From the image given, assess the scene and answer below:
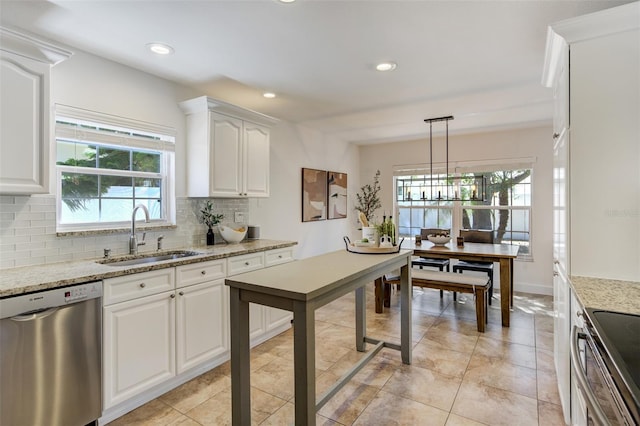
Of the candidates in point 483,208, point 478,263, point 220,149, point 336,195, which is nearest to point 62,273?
point 220,149

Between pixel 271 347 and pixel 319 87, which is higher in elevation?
pixel 319 87

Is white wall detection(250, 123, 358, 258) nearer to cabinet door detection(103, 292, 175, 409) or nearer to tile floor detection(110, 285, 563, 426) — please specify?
tile floor detection(110, 285, 563, 426)

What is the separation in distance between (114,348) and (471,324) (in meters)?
3.42

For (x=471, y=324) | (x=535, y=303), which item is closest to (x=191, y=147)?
(x=471, y=324)

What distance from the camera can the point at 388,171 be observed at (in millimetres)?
6145

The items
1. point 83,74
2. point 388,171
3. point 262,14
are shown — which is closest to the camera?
point 262,14

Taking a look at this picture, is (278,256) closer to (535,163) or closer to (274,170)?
(274,170)

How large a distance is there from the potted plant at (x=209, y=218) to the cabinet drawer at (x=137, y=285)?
95 centimetres

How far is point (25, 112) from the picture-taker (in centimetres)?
199

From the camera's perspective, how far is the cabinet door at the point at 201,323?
97.3 inches

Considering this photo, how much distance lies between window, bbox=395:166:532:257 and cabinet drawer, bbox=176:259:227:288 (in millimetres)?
3242

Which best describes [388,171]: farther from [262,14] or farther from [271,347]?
[262,14]

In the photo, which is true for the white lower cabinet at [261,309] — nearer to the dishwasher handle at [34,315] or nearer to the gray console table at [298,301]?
the gray console table at [298,301]

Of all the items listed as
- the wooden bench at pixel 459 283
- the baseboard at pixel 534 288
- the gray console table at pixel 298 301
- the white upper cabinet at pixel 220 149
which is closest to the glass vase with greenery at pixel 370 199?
the wooden bench at pixel 459 283
